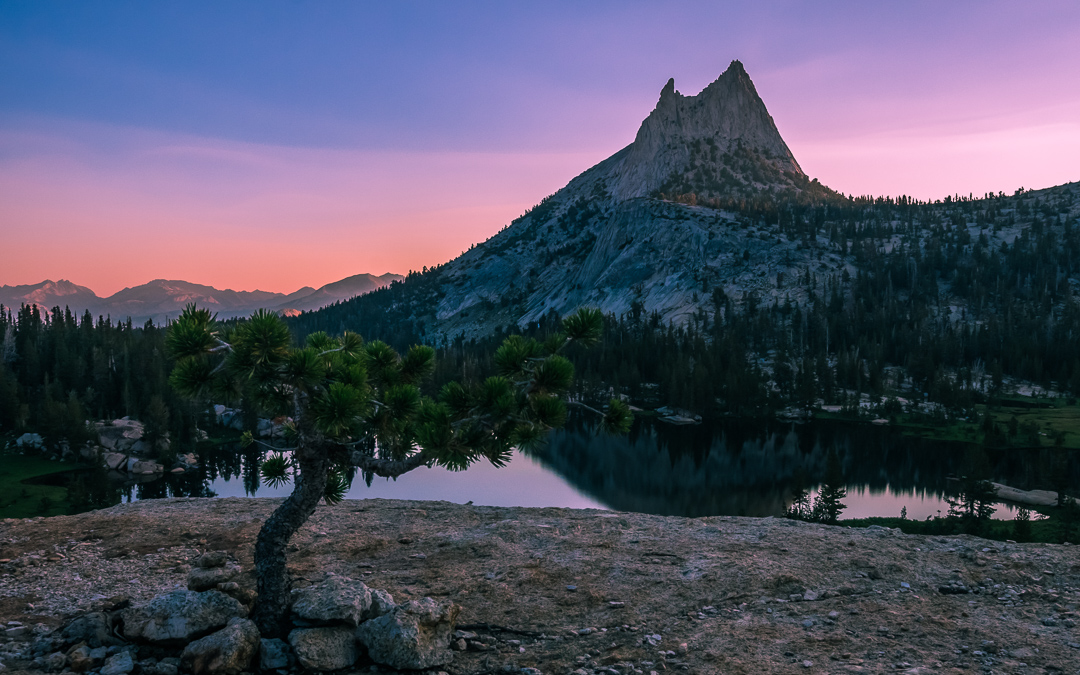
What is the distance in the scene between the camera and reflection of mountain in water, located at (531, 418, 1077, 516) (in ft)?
176

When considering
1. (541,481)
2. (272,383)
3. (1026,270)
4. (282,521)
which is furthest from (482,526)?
(1026,270)

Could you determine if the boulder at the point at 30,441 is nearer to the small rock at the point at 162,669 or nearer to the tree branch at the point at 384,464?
the small rock at the point at 162,669

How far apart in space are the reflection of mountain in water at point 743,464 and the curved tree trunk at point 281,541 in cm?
3892

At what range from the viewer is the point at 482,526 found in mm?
19547

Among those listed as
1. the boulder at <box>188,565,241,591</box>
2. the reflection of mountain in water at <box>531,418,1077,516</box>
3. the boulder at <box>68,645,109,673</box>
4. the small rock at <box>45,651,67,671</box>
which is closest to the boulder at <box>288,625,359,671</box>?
the boulder at <box>188,565,241,591</box>

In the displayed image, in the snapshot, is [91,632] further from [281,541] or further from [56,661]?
[281,541]

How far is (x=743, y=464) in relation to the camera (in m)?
66.9

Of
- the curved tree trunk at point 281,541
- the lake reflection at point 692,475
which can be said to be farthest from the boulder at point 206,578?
the lake reflection at point 692,475

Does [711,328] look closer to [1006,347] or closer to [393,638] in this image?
[1006,347]

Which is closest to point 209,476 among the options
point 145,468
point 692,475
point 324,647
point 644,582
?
point 145,468

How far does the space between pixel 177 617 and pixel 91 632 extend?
1719 millimetres

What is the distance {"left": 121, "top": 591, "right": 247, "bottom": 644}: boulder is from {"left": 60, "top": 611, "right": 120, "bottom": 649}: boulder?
1.12ft

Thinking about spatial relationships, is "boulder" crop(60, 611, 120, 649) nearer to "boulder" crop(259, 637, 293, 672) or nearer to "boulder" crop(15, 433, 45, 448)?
"boulder" crop(259, 637, 293, 672)

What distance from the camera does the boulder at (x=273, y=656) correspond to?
1083cm
